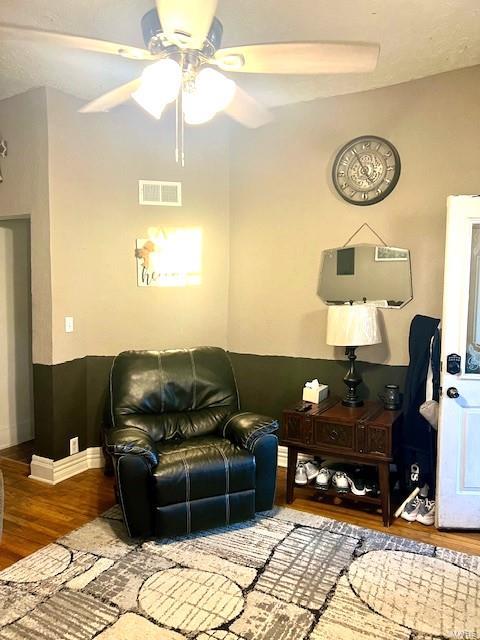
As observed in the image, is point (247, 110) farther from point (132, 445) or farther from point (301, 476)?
point (301, 476)

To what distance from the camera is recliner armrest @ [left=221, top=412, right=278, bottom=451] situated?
9.78ft

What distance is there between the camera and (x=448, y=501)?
2.96 m

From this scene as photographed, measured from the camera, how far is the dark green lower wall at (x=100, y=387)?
3.64m

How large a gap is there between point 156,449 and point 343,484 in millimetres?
1215

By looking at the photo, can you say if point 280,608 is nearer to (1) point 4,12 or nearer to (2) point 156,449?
Answer: (2) point 156,449

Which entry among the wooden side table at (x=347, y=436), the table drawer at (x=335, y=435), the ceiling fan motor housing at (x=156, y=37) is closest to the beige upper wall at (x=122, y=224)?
the wooden side table at (x=347, y=436)

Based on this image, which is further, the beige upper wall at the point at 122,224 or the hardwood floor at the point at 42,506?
the beige upper wall at the point at 122,224

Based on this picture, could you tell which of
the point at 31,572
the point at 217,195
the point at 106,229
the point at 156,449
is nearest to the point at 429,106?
the point at 217,195

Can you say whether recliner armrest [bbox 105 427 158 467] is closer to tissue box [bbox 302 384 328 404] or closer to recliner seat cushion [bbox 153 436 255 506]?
recliner seat cushion [bbox 153 436 255 506]

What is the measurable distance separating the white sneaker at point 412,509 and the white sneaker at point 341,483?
0.36 m

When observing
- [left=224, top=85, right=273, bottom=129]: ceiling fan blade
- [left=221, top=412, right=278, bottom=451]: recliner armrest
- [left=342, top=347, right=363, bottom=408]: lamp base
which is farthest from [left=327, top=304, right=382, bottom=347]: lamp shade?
[left=224, top=85, right=273, bottom=129]: ceiling fan blade

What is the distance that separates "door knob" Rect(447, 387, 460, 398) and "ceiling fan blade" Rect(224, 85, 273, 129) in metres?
1.80

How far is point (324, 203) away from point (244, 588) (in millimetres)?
2579

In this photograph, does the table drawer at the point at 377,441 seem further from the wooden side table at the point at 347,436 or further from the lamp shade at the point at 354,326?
the lamp shade at the point at 354,326
